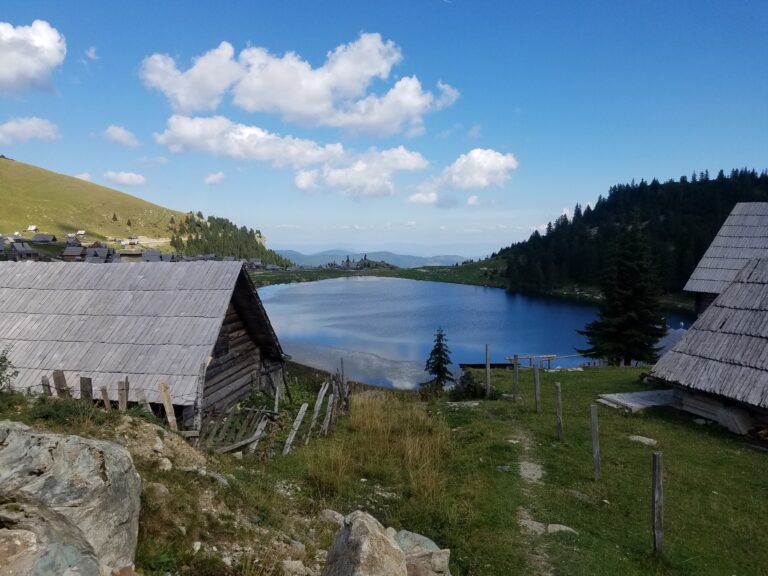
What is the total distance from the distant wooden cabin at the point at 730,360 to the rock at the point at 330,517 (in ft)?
41.1

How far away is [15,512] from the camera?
425 centimetres

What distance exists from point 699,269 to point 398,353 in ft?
97.5

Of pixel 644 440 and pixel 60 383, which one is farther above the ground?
pixel 60 383

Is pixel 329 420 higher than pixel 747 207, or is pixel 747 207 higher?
pixel 747 207

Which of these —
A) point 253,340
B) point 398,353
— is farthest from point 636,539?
point 398,353

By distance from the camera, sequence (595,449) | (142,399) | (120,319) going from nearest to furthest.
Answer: (595,449)
(142,399)
(120,319)

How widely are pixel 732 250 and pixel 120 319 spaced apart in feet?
120

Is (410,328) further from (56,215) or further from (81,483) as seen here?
(56,215)

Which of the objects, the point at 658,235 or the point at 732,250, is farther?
the point at 658,235

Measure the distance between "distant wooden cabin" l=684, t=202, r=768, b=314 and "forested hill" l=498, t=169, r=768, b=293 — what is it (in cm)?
5669

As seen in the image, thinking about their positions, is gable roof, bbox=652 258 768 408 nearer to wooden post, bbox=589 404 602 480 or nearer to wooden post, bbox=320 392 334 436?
wooden post, bbox=589 404 602 480

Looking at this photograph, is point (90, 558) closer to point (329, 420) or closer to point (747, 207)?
point (329, 420)

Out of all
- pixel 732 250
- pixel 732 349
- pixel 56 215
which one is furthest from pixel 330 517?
pixel 56 215

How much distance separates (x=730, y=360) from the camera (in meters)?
15.5
